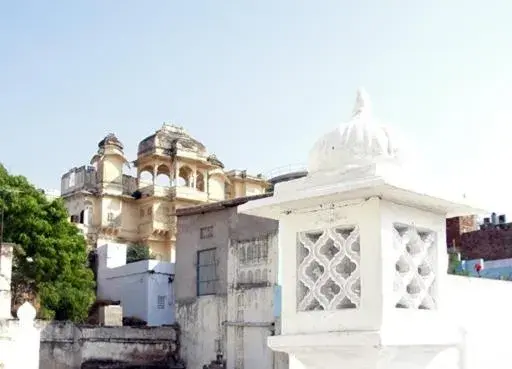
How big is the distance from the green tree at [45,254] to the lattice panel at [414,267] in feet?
76.6

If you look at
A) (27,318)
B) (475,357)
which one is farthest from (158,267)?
(475,357)

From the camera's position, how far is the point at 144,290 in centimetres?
2791

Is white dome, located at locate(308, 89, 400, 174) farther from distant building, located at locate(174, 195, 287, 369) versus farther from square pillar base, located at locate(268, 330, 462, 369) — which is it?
distant building, located at locate(174, 195, 287, 369)

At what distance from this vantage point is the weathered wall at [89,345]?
22141 mm

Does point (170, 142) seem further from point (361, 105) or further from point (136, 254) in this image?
point (361, 105)

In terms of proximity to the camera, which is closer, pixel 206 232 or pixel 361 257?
pixel 361 257

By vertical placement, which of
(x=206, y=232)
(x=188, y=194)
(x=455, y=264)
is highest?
(x=188, y=194)

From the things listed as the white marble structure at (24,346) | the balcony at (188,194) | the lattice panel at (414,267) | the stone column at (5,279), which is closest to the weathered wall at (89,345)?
the stone column at (5,279)

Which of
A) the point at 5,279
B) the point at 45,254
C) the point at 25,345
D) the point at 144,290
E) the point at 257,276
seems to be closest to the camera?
the point at 25,345

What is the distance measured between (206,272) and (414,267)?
20.7 meters

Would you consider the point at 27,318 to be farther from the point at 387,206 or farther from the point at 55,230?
the point at 55,230

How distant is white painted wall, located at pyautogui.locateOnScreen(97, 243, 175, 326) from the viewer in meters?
27.6

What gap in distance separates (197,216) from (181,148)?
16.5 m

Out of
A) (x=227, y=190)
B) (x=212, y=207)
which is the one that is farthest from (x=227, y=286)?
(x=227, y=190)
